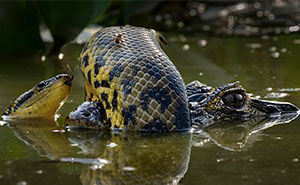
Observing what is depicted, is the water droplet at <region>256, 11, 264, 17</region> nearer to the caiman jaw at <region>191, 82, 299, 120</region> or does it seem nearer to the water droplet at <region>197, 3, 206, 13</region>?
the water droplet at <region>197, 3, 206, 13</region>

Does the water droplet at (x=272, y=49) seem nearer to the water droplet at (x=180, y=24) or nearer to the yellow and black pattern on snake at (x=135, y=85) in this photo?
the water droplet at (x=180, y=24)

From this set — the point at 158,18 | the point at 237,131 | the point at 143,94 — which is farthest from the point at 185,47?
the point at 143,94

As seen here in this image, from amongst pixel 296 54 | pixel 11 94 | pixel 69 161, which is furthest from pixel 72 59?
pixel 69 161

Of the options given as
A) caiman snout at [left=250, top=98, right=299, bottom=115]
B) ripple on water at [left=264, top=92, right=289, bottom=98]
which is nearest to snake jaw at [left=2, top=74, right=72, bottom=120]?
caiman snout at [left=250, top=98, right=299, bottom=115]

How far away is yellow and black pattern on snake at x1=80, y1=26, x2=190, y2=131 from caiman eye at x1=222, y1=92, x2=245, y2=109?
1.46 ft

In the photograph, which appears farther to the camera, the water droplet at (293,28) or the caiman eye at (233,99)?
the water droplet at (293,28)

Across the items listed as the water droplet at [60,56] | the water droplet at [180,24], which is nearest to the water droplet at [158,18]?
the water droplet at [180,24]

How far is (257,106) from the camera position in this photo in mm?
5680

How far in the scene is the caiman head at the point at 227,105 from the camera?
17.8ft

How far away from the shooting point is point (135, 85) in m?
5.13

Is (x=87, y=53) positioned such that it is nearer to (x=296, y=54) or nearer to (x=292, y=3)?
(x=296, y=54)

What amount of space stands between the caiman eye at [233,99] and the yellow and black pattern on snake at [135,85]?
44 cm

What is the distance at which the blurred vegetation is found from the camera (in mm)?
8609

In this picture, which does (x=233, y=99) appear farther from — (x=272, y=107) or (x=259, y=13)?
(x=259, y=13)
